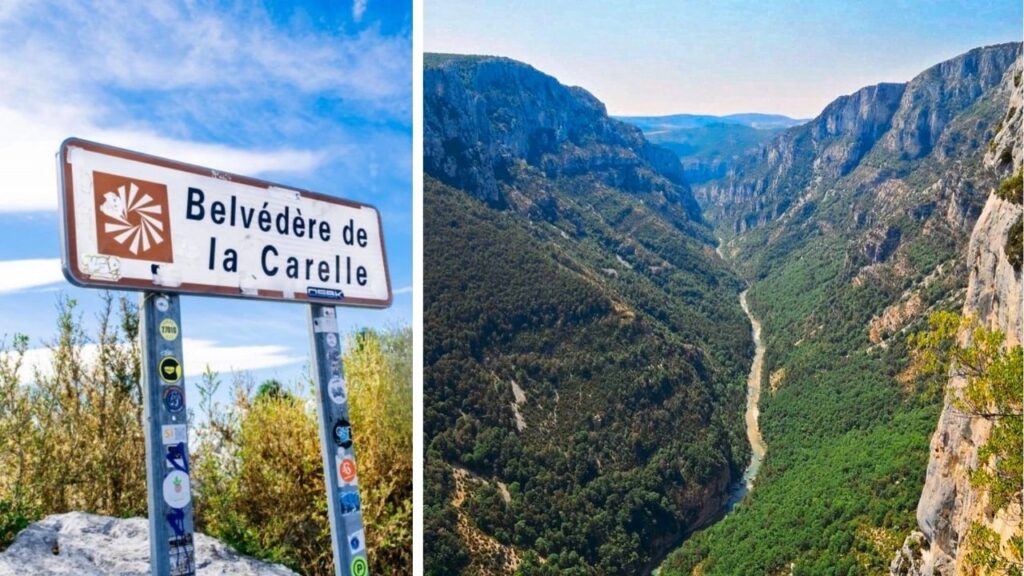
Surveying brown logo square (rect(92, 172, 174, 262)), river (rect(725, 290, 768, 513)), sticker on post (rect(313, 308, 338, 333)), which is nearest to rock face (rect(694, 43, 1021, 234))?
river (rect(725, 290, 768, 513))

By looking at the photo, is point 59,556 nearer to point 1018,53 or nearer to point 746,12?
point 746,12

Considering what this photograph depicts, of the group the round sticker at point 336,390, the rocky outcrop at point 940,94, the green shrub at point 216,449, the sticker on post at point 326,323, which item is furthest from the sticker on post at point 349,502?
the rocky outcrop at point 940,94

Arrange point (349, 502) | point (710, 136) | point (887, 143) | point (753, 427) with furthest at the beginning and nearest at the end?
point (710, 136) < point (887, 143) < point (753, 427) < point (349, 502)

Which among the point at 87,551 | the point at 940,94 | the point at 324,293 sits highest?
the point at 940,94

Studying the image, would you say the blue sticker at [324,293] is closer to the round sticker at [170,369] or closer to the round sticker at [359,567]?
the round sticker at [170,369]

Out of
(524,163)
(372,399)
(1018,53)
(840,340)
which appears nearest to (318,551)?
(372,399)

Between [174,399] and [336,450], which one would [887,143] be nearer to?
[336,450]

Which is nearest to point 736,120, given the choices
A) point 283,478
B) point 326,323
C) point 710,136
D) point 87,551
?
point 710,136

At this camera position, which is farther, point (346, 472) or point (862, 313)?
point (862, 313)
